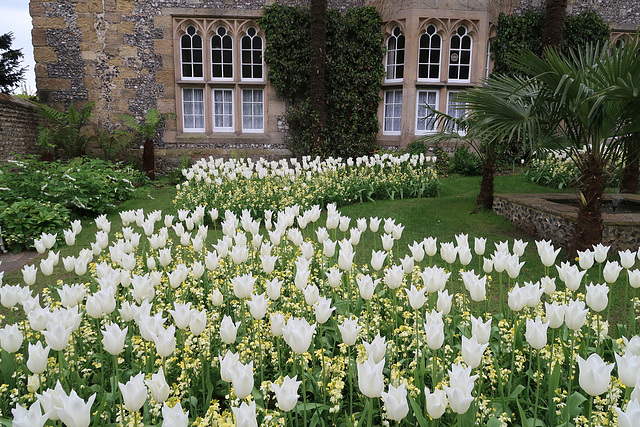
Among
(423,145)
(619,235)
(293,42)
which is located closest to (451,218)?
(619,235)

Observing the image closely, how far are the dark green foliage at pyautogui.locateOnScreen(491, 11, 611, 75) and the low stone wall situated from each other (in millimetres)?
7282

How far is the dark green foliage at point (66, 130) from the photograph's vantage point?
11734 millimetres

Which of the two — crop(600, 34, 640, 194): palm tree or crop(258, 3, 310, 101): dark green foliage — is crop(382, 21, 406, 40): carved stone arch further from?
crop(600, 34, 640, 194): palm tree

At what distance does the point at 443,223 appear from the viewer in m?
7.18

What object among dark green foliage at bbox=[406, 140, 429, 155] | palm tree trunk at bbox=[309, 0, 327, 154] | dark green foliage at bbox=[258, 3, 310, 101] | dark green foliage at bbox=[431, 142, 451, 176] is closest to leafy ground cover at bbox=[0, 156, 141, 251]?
palm tree trunk at bbox=[309, 0, 327, 154]

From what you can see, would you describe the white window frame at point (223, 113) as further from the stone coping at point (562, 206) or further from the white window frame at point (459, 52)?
the stone coping at point (562, 206)

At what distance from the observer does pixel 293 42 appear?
1291 centimetres

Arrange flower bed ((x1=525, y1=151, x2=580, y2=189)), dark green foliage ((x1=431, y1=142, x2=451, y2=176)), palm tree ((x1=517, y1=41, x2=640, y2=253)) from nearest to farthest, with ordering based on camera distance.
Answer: palm tree ((x1=517, y1=41, x2=640, y2=253)) < flower bed ((x1=525, y1=151, x2=580, y2=189)) < dark green foliage ((x1=431, y1=142, x2=451, y2=176))

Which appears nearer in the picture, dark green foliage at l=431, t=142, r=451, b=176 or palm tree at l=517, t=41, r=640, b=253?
palm tree at l=517, t=41, r=640, b=253

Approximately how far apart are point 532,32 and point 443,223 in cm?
935

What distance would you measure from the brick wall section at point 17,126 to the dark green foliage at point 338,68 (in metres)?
6.58

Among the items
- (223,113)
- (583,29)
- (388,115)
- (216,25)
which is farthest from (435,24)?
(223,113)

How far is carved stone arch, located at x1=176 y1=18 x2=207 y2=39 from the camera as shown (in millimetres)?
12906

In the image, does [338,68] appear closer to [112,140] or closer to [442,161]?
[442,161]
